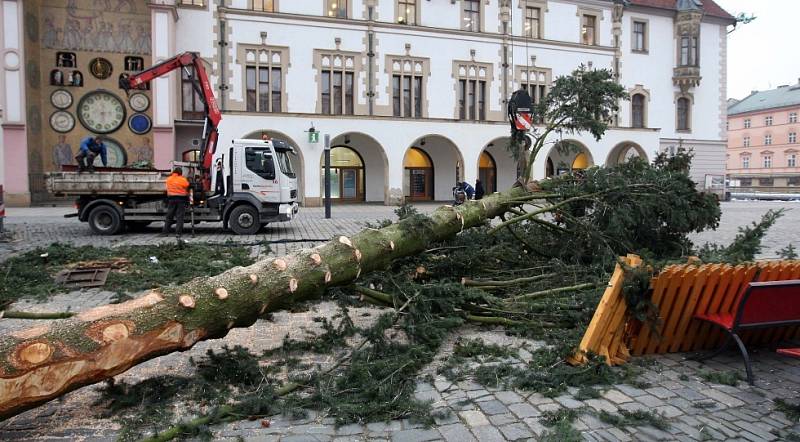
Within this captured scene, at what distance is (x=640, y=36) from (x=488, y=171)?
11972mm

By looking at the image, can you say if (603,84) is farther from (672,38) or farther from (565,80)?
(672,38)

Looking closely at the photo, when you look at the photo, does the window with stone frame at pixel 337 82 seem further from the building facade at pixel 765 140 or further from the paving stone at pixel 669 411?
the building facade at pixel 765 140

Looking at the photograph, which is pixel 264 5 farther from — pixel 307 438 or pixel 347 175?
pixel 307 438

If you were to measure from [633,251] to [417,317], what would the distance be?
10.5ft

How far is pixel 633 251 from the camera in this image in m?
6.69

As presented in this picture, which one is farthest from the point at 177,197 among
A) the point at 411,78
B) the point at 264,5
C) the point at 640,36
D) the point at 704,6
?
the point at 704,6

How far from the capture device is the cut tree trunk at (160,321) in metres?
2.98

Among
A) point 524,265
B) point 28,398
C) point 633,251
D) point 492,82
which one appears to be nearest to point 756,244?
point 633,251

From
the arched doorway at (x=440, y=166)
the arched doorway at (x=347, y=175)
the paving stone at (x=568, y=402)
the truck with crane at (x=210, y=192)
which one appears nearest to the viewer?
the paving stone at (x=568, y=402)

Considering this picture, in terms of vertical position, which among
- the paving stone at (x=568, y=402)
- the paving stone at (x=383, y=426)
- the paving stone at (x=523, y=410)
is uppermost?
the paving stone at (x=568, y=402)

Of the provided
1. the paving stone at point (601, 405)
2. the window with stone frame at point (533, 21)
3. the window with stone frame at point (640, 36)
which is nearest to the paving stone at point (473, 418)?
the paving stone at point (601, 405)

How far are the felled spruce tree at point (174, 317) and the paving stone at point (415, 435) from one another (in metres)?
1.38

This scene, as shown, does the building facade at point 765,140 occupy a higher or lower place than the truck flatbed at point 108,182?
higher

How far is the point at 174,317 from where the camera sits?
3523 millimetres
